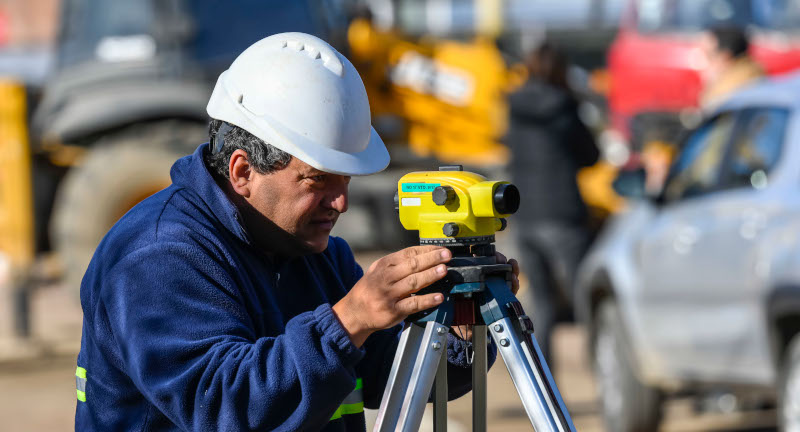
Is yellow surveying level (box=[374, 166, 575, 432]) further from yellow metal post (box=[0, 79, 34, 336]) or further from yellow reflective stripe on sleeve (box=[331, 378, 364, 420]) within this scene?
yellow metal post (box=[0, 79, 34, 336])

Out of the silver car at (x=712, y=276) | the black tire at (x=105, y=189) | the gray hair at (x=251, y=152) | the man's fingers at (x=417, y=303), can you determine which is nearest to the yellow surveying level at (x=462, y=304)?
the man's fingers at (x=417, y=303)

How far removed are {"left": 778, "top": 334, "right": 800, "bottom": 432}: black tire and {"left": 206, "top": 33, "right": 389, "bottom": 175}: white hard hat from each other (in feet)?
10.1

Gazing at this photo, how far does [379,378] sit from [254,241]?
1.57ft

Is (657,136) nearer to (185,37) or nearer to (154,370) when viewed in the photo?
(185,37)

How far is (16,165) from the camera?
9.87m

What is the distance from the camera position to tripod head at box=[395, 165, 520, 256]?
2.35m

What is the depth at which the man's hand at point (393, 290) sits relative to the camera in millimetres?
2211

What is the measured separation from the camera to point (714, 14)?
39.0 ft

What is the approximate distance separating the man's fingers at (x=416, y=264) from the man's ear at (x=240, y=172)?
44cm

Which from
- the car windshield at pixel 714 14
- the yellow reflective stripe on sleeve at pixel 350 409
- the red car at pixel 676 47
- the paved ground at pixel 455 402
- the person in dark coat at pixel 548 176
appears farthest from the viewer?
the car windshield at pixel 714 14

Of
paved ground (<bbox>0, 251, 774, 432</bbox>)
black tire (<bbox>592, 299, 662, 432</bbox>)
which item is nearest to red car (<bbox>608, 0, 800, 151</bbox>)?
paved ground (<bbox>0, 251, 774, 432</bbox>)

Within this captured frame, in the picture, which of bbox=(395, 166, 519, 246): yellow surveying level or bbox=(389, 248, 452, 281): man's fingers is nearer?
bbox=(389, 248, 452, 281): man's fingers

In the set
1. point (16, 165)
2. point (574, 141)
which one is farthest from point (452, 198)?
point (16, 165)

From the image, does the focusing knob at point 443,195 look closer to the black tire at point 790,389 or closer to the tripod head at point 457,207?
the tripod head at point 457,207
